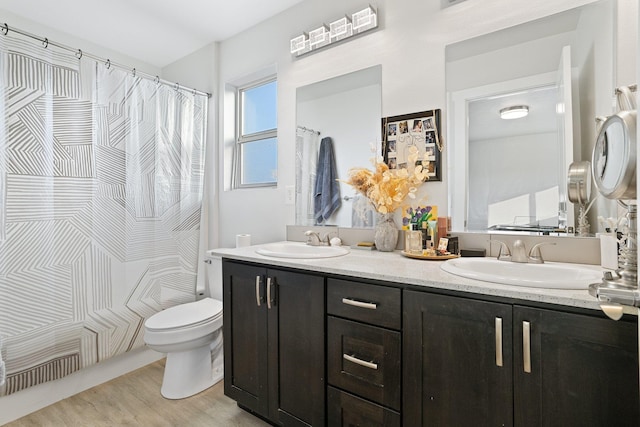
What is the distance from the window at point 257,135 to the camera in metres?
2.46

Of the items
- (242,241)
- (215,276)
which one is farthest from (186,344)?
(242,241)

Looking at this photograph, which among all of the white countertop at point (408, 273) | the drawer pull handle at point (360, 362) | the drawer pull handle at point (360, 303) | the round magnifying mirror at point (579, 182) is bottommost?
the drawer pull handle at point (360, 362)

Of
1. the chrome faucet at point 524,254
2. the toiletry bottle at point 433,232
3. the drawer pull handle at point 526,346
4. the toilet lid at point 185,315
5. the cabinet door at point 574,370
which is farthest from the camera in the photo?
the toilet lid at point 185,315

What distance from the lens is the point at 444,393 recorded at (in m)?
1.06

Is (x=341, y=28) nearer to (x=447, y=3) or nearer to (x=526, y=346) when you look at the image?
(x=447, y=3)

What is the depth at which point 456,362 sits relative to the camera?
1.04 metres

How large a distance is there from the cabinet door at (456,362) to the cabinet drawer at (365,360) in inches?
1.9

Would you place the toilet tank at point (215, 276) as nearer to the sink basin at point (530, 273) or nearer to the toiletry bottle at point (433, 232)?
the toiletry bottle at point (433, 232)

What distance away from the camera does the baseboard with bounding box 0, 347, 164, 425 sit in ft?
5.78

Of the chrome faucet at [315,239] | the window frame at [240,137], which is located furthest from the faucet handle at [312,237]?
the window frame at [240,137]

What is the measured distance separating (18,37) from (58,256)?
4.20 ft

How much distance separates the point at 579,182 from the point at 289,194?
1.58m

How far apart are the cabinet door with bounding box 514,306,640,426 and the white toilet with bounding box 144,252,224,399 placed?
1.67 meters

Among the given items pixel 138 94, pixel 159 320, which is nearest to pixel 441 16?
pixel 138 94
